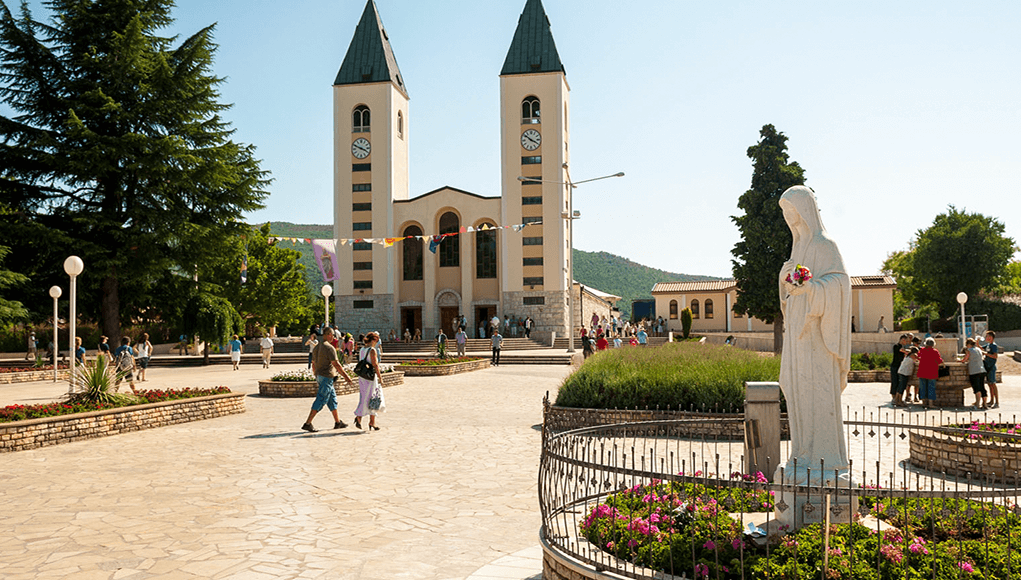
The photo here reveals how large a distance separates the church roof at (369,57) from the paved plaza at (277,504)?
136ft

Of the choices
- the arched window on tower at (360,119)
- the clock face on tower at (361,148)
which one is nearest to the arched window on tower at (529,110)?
the clock face on tower at (361,148)

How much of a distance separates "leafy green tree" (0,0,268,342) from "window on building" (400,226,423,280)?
19.5 m

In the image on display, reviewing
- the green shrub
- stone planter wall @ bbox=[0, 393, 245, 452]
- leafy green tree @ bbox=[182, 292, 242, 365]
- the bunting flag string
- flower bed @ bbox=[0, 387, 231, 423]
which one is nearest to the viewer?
stone planter wall @ bbox=[0, 393, 245, 452]

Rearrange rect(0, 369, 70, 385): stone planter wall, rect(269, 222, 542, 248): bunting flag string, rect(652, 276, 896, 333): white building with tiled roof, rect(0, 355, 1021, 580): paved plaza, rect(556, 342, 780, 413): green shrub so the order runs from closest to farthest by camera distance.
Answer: rect(0, 355, 1021, 580): paved plaza, rect(556, 342, 780, 413): green shrub, rect(0, 369, 70, 385): stone planter wall, rect(269, 222, 542, 248): bunting flag string, rect(652, 276, 896, 333): white building with tiled roof

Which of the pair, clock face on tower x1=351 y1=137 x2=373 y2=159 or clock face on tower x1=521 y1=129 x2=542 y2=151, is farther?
clock face on tower x1=351 y1=137 x2=373 y2=159

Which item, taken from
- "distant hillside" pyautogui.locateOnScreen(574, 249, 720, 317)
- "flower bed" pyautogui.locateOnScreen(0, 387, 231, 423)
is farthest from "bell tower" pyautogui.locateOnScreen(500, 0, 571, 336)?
"distant hillside" pyautogui.locateOnScreen(574, 249, 720, 317)

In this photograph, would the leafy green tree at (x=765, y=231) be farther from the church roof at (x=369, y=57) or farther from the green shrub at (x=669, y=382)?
the church roof at (x=369, y=57)

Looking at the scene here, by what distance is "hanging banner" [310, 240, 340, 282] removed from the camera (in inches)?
1401

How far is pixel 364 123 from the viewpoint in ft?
165

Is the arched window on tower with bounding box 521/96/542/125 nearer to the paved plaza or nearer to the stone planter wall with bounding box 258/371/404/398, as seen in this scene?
the stone planter wall with bounding box 258/371/404/398

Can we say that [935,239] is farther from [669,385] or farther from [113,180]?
[113,180]

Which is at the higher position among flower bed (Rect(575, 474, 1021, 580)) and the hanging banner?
the hanging banner

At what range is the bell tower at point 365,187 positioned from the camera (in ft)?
164

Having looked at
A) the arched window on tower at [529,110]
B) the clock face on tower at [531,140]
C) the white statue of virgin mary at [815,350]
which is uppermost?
the arched window on tower at [529,110]
